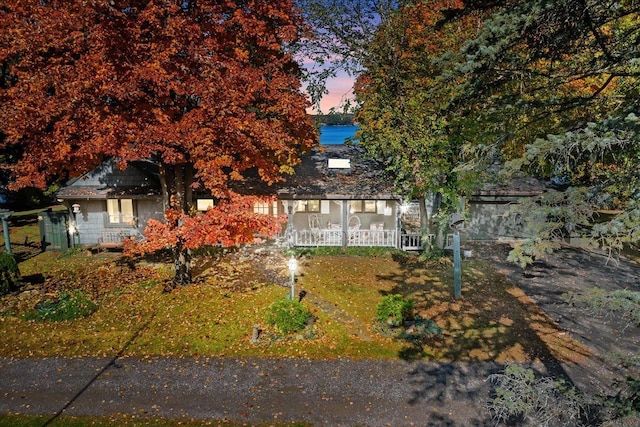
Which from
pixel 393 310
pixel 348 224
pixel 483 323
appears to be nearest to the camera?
pixel 393 310

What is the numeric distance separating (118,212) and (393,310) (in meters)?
17.4

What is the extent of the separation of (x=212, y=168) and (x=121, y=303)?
6180 mm

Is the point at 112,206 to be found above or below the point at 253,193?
below

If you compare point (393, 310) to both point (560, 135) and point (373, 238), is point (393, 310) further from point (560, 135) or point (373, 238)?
point (373, 238)

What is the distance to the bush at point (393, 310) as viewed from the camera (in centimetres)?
1316

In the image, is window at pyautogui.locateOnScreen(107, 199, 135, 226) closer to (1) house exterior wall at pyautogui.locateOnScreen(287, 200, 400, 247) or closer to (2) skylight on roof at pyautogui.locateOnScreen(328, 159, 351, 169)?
(1) house exterior wall at pyautogui.locateOnScreen(287, 200, 400, 247)

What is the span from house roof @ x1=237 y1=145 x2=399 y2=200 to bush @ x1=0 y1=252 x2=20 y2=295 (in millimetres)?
10633

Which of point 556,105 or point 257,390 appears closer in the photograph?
point 556,105

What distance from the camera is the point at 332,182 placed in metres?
23.0

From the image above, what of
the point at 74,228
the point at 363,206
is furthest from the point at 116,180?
the point at 363,206

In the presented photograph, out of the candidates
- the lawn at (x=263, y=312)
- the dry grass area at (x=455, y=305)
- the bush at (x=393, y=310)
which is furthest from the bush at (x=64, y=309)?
the bush at (x=393, y=310)

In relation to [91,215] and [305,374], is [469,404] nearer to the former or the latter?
[305,374]

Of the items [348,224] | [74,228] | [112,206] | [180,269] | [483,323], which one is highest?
[112,206]

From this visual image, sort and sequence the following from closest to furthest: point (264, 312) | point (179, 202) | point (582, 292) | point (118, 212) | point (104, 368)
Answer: point (582, 292) < point (104, 368) < point (264, 312) < point (179, 202) < point (118, 212)
